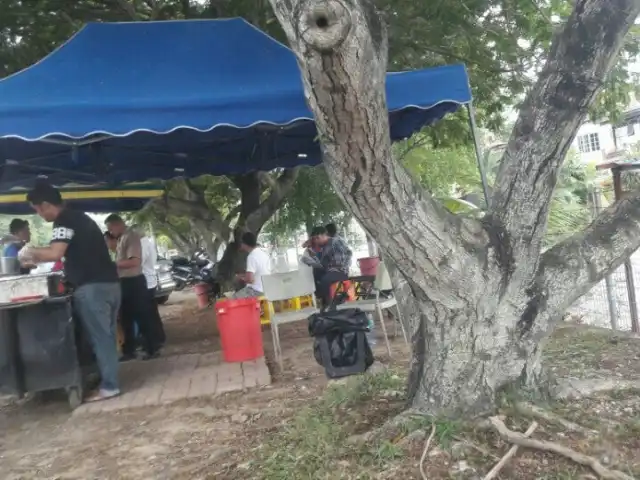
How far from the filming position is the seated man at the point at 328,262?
809 centimetres

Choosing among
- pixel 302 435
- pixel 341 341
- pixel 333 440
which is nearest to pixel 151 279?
pixel 341 341

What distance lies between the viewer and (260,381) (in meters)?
5.18

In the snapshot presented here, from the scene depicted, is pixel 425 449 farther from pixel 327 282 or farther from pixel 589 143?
pixel 589 143

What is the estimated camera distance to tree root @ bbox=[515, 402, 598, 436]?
10.1ft

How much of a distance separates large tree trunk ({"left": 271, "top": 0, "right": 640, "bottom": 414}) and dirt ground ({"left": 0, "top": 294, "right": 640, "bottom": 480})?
0.97 ft

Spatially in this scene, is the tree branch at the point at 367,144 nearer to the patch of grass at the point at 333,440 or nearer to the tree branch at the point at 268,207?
the patch of grass at the point at 333,440

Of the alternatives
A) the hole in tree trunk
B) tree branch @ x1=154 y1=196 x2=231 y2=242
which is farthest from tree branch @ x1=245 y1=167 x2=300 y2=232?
the hole in tree trunk

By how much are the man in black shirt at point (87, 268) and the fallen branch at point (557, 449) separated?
3215 mm

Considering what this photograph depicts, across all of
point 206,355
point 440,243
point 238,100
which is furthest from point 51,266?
point 440,243

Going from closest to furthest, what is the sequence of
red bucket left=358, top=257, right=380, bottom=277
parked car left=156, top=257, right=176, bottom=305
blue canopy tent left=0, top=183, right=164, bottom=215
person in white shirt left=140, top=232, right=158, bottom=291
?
person in white shirt left=140, top=232, right=158, bottom=291 → blue canopy tent left=0, top=183, right=164, bottom=215 → red bucket left=358, top=257, right=380, bottom=277 → parked car left=156, top=257, right=176, bottom=305

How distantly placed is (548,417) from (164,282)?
497 inches

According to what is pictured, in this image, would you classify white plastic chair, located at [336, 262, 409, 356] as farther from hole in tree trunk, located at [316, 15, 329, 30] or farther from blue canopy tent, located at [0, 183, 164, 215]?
blue canopy tent, located at [0, 183, 164, 215]

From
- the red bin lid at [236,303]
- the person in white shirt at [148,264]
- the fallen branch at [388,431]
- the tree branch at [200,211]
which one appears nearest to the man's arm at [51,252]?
the red bin lid at [236,303]

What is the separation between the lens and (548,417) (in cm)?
314
